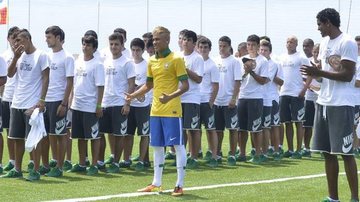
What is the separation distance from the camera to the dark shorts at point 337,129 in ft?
32.9

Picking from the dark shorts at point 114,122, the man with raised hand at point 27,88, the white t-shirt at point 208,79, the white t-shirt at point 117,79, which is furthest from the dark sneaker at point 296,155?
the man with raised hand at point 27,88

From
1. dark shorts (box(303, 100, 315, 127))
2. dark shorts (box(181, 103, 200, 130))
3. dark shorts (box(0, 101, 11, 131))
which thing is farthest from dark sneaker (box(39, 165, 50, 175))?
dark shorts (box(303, 100, 315, 127))

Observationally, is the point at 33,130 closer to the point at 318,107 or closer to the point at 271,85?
the point at 318,107

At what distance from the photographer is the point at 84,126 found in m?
13.6

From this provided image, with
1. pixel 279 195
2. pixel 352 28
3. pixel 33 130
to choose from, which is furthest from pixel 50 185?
pixel 352 28

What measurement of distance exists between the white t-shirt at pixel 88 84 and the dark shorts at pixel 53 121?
0.45 m

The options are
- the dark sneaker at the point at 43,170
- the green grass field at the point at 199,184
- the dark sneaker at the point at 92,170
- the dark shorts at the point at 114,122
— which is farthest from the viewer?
the dark shorts at the point at 114,122

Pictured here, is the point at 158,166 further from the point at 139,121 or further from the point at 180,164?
the point at 139,121

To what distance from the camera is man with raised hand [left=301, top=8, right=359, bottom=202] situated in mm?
9953

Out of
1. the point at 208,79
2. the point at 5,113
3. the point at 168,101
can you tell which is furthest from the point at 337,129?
the point at 5,113

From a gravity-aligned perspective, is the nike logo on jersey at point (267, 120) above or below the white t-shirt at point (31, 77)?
below

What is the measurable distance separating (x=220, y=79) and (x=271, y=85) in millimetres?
1357

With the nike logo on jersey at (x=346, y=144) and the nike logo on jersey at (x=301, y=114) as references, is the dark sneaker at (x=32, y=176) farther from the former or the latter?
the nike logo on jersey at (x=301, y=114)

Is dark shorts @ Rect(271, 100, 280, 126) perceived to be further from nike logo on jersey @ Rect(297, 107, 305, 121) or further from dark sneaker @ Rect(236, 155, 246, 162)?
dark sneaker @ Rect(236, 155, 246, 162)
